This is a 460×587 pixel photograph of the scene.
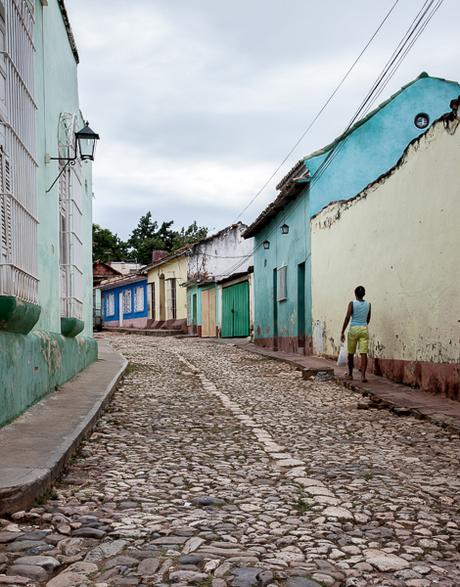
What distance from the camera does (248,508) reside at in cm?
353

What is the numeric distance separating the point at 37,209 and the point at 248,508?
4.52 metres

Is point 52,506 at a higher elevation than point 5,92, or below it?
below

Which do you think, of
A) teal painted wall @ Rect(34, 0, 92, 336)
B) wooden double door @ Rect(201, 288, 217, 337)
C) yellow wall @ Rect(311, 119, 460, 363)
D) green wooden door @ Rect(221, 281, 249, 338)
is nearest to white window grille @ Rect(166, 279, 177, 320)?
wooden double door @ Rect(201, 288, 217, 337)

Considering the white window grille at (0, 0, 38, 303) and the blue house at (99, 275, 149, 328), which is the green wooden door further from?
the white window grille at (0, 0, 38, 303)

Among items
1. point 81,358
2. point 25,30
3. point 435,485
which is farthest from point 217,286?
point 435,485

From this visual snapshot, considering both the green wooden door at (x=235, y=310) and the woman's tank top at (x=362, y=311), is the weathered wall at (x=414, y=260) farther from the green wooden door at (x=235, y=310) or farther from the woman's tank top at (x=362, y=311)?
the green wooden door at (x=235, y=310)

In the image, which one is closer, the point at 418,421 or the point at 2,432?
the point at 2,432

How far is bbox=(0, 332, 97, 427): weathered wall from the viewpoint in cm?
531

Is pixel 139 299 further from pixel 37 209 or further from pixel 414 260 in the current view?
pixel 37 209

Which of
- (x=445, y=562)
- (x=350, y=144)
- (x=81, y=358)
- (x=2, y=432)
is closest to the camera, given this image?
(x=445, y=562)

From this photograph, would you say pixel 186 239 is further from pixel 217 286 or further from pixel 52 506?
pixel 52 506

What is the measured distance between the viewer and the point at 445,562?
9.07 ft

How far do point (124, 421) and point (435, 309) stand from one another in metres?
4.05

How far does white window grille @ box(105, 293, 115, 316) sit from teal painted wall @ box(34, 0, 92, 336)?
34.4 metres
